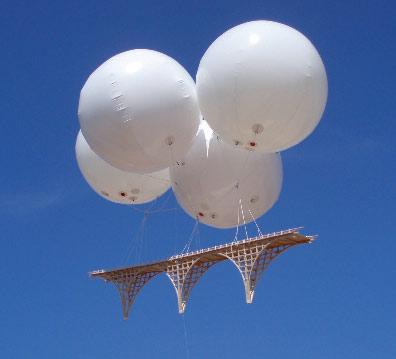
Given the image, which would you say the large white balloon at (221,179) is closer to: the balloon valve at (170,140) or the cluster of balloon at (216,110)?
the cluster of balloon at (216,110)

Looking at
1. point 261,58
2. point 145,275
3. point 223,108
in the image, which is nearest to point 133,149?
point 223,108

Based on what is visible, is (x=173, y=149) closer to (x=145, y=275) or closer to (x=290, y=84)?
(x=290, y=84)

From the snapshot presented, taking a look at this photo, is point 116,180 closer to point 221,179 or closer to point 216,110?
point 221,179

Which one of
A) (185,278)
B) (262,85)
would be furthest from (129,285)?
(262,85)

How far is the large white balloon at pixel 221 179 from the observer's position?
53.9ft

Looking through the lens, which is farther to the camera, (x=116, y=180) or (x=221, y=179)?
(x=116, y=180)

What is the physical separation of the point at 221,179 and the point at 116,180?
93.6 inches

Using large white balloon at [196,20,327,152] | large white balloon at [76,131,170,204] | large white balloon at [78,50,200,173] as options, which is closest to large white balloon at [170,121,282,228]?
large white balloon at [78,50,200,173]

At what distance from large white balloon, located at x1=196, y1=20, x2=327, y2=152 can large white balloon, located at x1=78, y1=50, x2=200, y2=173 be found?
0.44m

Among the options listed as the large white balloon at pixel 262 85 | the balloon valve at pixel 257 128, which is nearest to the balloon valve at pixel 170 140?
the large white balloon at pixel 262 85

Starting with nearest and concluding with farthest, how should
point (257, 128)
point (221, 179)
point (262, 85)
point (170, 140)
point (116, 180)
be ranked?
point (262, 85), point (257, 128), point (170, 140), point (221, 179), point (116, 180)

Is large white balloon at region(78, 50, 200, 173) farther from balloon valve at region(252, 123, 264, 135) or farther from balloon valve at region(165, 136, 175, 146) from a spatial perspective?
balloon valve at region(252, 123, 264, 135)

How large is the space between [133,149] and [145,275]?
4.04 metres

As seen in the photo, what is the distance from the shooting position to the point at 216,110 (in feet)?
49.0
